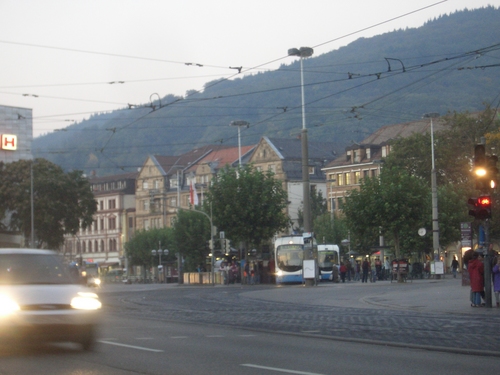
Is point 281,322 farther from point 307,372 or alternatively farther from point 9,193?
point 9,193

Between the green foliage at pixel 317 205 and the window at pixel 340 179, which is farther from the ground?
the window at pixel 340 179

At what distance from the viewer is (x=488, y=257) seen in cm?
2503

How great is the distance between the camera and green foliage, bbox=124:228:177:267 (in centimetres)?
11096

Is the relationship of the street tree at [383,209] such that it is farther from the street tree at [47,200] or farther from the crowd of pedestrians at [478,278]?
the crowd of pedestrians at [478,278]

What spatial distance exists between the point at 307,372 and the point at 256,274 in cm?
5423

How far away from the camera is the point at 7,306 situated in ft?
41.1

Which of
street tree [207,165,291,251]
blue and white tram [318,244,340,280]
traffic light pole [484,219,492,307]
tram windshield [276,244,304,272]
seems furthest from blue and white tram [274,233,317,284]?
traffic light pole [484,219,492,307]

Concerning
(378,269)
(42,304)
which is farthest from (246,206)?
(42,304)

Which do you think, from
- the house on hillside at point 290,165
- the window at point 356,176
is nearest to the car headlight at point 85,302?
the window at point 356,176

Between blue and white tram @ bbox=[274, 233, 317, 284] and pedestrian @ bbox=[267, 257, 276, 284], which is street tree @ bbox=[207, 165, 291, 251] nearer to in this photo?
pedestrian @ bbox=[267, 257, 276, 284]

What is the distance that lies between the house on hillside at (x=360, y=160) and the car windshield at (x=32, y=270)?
88.8m

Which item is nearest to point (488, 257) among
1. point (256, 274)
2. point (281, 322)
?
point (281, 322)

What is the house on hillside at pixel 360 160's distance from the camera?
104 meters

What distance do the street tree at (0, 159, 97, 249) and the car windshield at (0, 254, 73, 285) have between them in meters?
50.7
